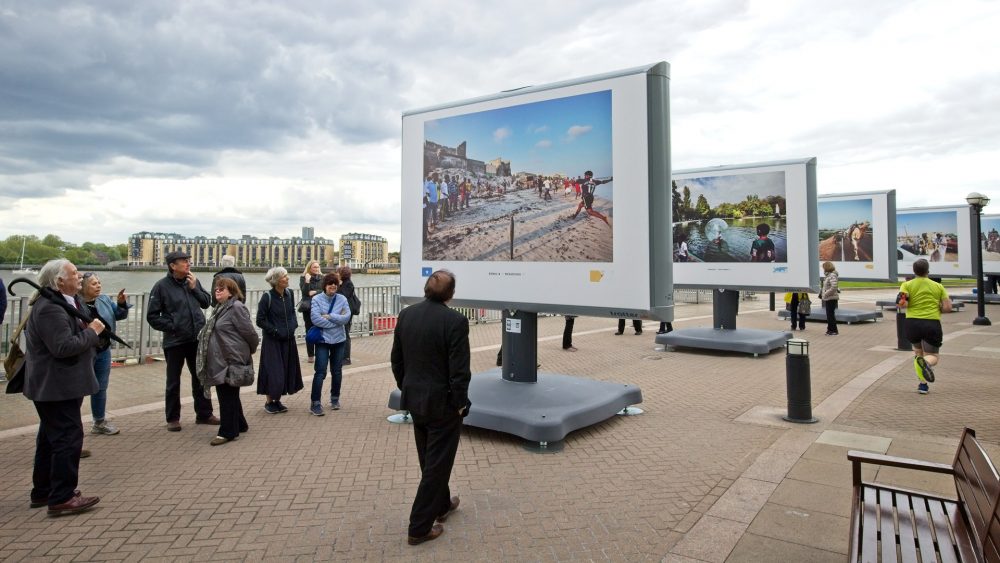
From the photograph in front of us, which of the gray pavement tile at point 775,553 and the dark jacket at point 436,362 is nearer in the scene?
the gray pavement tile at point 775,553

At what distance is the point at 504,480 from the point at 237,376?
2.99 meters

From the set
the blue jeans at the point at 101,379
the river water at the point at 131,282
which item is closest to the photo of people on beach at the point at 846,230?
the river water at the point at 131,282

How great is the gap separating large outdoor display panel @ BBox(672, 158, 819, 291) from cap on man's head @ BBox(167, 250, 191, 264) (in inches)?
409

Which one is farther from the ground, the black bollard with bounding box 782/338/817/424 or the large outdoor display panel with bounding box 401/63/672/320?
the large outdoor display panel with bounding box 401/63/672/320

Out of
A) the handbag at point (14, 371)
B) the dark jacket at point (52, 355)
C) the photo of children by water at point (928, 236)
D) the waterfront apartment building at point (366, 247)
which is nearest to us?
the dark jacket at point (52, 355)

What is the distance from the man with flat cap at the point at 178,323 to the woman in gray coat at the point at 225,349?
1.53 ft

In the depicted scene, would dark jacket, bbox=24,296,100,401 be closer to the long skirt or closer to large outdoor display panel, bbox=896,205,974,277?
the long skirt

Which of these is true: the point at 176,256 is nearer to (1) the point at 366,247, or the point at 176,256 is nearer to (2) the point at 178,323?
Result: (2) the point at 178,323

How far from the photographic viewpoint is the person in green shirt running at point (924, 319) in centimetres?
803

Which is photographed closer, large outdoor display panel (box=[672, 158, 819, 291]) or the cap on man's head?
the cap on man's head

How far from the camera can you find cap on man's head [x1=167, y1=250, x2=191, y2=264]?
6.34m

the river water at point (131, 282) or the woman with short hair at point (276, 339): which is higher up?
the river water at point (131, 282)

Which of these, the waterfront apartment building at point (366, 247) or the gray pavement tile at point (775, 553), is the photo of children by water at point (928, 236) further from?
the waterfront apartment building at point (366, 247)

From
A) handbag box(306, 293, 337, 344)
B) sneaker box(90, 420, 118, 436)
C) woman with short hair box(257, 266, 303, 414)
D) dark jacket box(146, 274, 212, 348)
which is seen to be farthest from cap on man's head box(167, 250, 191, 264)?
sneaker box(90, 420, 118, 436)
